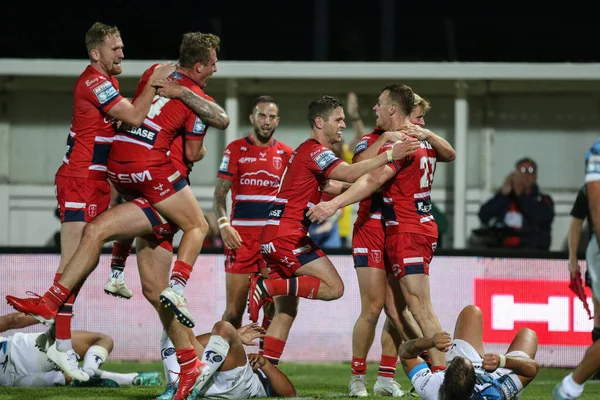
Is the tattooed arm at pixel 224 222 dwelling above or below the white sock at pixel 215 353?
above

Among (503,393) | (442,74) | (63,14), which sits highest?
(63,14)

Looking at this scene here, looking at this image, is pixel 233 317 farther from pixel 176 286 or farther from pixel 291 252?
pixel 176 286

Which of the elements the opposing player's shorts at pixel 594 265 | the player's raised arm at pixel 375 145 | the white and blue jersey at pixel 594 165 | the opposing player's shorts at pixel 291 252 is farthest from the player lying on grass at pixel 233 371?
the white and blue jersey at pixel 594 165

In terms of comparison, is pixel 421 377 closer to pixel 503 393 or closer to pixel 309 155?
pixel 503 393

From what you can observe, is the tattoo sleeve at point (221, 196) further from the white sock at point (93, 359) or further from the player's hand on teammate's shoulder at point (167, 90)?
the player's hand on teammate's shoulder at point (167, 90)

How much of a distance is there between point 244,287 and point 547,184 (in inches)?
295

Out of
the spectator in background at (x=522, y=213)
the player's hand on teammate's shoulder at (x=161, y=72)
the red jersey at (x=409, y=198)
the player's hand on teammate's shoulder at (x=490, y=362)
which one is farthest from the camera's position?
the spectator in background at (x=522, y=213)

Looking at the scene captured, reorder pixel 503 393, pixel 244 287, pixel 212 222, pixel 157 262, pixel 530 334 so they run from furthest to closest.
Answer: pixel 212 222 → pixel 244 287 → pixel 157 262 → pixel 530 334 → pixel 503 393

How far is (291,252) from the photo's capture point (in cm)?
A: 913

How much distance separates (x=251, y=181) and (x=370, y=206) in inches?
78.1

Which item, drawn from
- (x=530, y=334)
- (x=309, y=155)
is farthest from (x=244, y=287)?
(x=530, y=334)

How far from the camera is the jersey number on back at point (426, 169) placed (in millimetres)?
8906

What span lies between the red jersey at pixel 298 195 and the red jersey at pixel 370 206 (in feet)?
1.05

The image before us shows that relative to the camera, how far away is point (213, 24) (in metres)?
16.6
